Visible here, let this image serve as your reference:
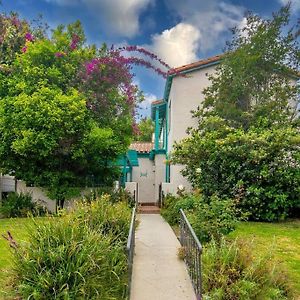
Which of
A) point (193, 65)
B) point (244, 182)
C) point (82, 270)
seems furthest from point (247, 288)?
point (193, 65)

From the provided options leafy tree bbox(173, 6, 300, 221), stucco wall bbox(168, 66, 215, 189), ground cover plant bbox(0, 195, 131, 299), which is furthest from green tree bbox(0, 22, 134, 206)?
ground cover plant bbox(0, 195, 131, 299)

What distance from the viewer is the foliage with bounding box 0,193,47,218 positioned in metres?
16.3

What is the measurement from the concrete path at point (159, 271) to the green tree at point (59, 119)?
648cm

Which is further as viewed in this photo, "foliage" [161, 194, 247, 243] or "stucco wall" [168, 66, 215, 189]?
"stucco wall" [168, 66, 215, 189]

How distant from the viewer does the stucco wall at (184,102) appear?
775 inches

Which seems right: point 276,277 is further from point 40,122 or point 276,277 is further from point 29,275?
point 40,122

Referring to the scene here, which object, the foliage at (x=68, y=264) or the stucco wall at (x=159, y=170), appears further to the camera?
the stucco wall at (x=159, y=170)

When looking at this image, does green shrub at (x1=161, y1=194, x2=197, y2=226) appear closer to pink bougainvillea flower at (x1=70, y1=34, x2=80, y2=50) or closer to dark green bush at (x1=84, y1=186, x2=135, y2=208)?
dark green bush at (x1=84, y1=186, x2=135, y2=208)

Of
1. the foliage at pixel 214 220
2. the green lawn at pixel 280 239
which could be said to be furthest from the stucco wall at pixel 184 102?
the foliage at pixel 214 220

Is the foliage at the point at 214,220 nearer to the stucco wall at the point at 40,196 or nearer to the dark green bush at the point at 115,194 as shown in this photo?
the dark green bush at the point at 115,194

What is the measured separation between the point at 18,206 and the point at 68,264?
1205 cm

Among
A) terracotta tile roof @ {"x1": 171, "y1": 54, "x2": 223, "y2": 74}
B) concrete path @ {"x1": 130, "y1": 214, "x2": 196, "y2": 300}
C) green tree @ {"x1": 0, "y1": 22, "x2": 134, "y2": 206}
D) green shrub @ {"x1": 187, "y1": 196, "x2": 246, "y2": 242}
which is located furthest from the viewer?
terracotta tile roof @ {"x1": 171, "y1": 54, "x2": 223, "y2": 74}

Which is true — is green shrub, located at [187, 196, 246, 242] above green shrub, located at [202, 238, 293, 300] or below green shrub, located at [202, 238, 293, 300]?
above

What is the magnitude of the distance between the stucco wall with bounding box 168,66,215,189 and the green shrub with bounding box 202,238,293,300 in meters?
13.0
